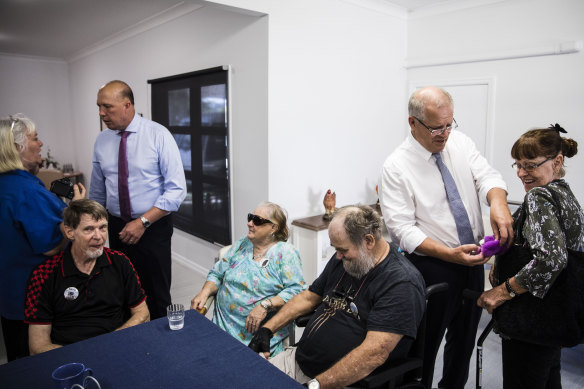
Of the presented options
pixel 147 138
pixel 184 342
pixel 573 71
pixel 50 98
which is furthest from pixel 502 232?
pixel 50 98

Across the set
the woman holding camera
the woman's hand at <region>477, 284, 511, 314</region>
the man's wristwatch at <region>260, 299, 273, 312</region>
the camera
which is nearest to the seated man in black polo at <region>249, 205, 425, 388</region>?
the man's wristwatch at <region>260, 299, 273, 312</region>

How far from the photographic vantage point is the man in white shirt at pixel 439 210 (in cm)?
193

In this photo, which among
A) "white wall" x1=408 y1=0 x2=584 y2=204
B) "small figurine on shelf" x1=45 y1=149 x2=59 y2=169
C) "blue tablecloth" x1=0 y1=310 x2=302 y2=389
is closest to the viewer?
"blue tablecloth" x1=0 y1=310 x2=302 y2=389

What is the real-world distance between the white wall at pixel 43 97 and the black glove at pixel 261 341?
24.2 feet

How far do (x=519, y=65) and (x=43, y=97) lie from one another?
786cm

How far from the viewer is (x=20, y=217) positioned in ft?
6.41

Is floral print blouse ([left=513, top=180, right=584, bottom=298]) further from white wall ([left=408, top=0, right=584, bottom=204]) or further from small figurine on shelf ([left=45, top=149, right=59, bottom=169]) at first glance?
small figurine on shelf ([left=45, top=149, right=59, bottom=169])

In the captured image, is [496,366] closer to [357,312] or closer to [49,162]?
[357,312]

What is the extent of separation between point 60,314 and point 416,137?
1813mm

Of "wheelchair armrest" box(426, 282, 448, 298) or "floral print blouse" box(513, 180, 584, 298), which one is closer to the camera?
"floral print blouse" box(513, 180, 584, 298)

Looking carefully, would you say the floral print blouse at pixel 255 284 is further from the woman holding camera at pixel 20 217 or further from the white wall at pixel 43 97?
the white wall at pixel 43 97

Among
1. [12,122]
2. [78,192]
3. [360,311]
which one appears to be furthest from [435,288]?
[12,122]

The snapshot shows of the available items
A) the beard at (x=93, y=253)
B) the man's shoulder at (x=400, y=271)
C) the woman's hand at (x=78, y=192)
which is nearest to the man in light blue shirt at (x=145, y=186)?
the woman's hand at (x=78, y=192)

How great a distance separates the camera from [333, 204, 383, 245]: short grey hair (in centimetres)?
168
